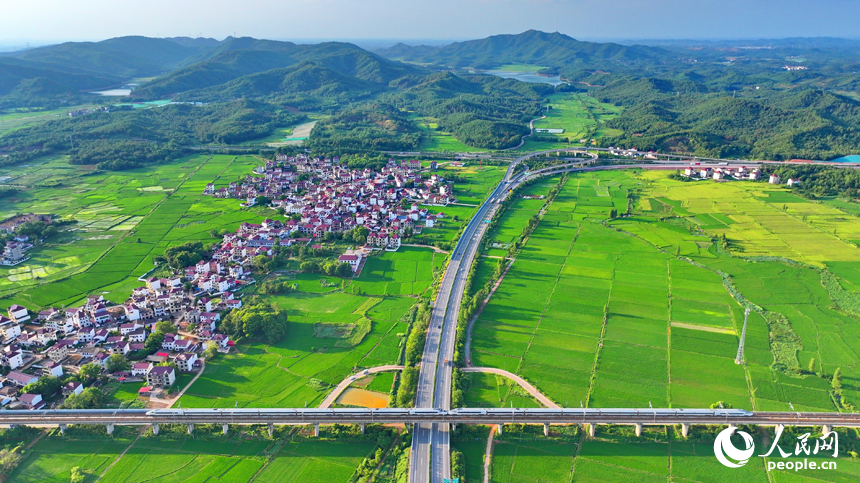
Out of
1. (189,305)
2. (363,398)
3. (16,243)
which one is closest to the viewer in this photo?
(363,398)

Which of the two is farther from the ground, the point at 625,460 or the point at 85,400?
the point at 85,400

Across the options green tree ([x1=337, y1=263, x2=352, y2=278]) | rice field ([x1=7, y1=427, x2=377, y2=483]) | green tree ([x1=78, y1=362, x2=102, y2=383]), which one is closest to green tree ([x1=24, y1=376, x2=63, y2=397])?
green tree ([x1=78, y1=362, x2=102, y2=383])

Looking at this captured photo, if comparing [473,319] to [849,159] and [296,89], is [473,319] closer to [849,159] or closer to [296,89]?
[849,159]

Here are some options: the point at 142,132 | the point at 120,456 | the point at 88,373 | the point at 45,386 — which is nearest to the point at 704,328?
the point at 120,456

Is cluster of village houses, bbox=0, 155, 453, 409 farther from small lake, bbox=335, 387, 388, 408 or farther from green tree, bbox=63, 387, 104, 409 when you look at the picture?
small lake, bbox=335, 387, 388, 408

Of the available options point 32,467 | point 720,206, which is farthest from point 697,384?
point 720,206

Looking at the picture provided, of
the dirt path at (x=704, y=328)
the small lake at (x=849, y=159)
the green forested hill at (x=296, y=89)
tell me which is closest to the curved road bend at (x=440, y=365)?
the dirt path at (x=704, y=328)
